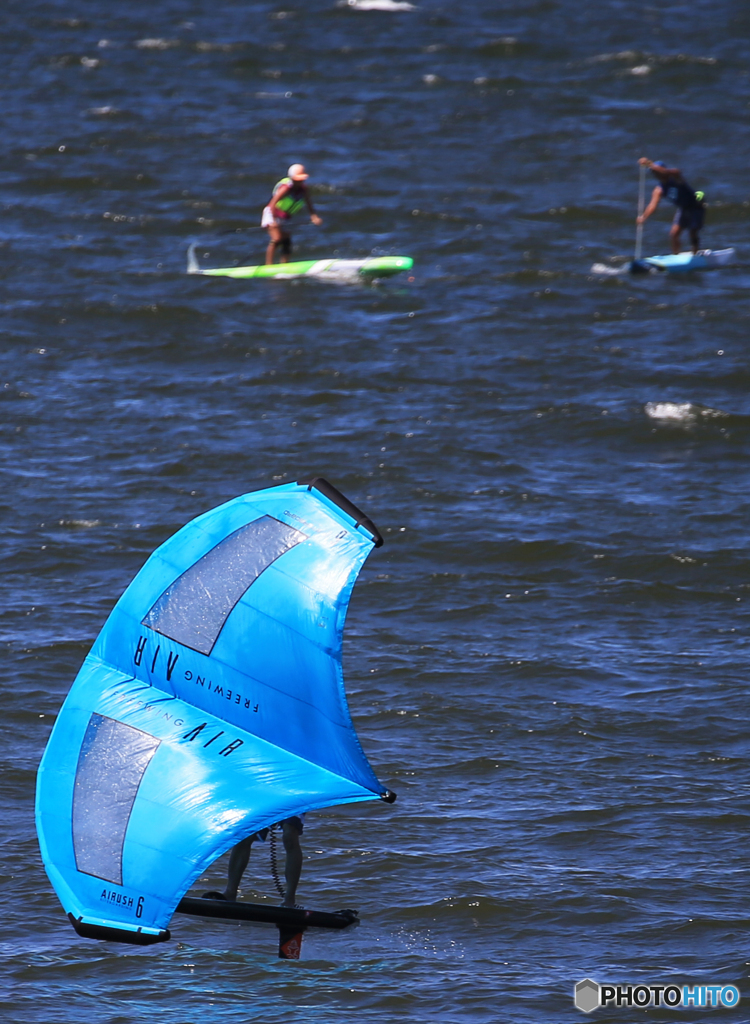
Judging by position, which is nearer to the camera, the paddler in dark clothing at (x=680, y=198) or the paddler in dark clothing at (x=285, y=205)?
the paddler in dark clothing at (x=285, y=205)

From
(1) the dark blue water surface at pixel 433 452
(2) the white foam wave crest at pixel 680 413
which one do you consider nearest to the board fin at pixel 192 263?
(1) the dark blue water surface at pixel 433 452

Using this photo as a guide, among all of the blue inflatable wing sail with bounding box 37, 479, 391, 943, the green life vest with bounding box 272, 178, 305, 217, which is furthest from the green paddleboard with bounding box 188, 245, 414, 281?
the blue inflatable wing sail with bounding box 37, 479, 391, 943

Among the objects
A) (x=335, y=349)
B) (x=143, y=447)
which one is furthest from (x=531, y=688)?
(x=335, y=349)

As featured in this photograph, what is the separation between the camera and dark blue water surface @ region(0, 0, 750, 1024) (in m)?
14.3

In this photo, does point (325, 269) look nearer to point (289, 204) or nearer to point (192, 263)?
point (289, 204)

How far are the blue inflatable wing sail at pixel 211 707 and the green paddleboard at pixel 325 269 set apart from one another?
19.8 m

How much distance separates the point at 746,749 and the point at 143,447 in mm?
11908

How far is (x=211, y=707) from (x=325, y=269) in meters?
20.7

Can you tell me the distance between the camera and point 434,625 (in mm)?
20125

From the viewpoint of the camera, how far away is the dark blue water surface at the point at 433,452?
1430 cm

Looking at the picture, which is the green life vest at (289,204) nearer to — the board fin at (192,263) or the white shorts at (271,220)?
the white shorts at (271,220)

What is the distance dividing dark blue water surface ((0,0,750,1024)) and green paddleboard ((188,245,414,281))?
11.1 inches

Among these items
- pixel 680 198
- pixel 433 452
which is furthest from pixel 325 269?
pixel 433 452

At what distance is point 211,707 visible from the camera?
12180mm
